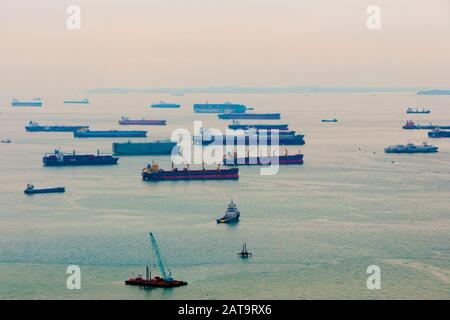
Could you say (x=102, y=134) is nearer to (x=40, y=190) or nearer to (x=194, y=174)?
(x=194, y=174)

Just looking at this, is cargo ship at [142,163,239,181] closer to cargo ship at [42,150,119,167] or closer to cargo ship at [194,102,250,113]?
cargo ship at [42,150,119,167]

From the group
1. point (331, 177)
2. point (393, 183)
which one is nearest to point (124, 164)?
point (331, 177)

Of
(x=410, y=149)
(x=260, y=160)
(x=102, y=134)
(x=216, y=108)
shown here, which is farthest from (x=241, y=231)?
(x=216, y=108)

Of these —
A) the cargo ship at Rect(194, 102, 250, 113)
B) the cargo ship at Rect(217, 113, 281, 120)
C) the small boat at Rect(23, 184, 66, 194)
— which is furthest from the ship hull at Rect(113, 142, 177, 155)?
the cargo ship at Rect(194, 102, 250, 113)

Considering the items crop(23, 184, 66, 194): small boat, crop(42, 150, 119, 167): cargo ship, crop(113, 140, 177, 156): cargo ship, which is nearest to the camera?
crop(23, 184, 66, 194): small boat
